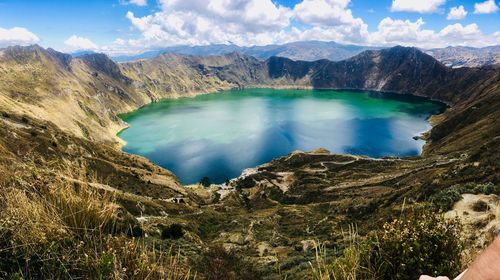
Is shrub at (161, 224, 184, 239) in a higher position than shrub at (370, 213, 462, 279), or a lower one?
lower

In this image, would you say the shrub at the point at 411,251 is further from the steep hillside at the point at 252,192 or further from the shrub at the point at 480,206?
the shrub at the point at 480,206

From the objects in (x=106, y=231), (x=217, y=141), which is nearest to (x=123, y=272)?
(x=106, y=231)

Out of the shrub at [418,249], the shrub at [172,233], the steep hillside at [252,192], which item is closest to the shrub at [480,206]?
the steep hillside at [252,192]

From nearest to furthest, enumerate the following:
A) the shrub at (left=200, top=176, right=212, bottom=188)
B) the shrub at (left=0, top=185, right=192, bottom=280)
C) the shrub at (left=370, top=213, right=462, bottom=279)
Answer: the shrub at (left=0, top=185, right=192, bottom=280) < the shrub at (left=370, top=213, right=462, bottom=279) < the shrub at (left=200, top=176, right=212, bottom=188)

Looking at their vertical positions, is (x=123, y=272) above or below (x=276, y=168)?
above

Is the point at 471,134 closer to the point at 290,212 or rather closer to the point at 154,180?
the point at 290,212

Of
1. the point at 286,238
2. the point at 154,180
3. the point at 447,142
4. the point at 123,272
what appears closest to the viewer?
the point at 123,272

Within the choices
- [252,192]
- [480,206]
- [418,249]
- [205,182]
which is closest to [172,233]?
[480,206]

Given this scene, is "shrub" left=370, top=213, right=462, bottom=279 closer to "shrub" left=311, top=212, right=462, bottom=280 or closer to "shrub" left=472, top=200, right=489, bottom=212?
"shrub" left=311, top=212, right=462, bottom=280

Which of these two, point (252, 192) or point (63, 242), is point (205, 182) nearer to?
point (252, 192)

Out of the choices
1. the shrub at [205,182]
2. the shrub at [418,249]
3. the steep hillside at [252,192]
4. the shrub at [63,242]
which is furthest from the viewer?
the shrub at [205,182]

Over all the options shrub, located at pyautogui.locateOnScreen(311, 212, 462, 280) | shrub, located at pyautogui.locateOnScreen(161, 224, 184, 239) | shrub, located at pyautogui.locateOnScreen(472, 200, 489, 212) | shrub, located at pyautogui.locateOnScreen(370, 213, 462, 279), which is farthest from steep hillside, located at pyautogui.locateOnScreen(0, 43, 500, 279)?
shrub, located at pyautogui.locateOnScreen(472, 200, 489, 212)
